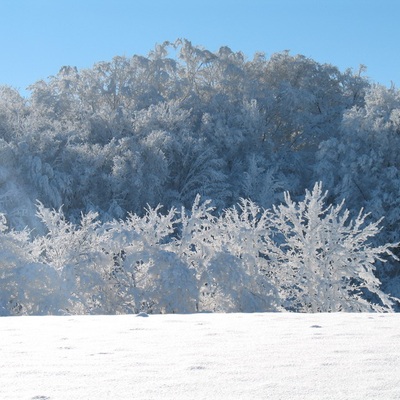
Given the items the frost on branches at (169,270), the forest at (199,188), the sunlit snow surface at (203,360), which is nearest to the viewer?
the sunlit snow surface at (203,360)

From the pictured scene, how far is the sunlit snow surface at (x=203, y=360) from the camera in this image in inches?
136

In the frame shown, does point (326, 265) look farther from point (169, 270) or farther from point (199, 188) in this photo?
point (199, 188)

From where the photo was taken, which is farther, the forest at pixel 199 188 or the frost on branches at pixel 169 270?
the forest at pixel 199 188

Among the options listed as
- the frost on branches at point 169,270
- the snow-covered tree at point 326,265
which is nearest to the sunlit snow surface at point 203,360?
the frost on branches at point 169,270

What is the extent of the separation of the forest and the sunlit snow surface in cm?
746

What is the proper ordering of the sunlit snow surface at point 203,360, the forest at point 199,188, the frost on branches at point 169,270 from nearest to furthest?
the sunlit snow surface at point 203,360 < the frost on branches at point 169,270 < the forest at point 199,188

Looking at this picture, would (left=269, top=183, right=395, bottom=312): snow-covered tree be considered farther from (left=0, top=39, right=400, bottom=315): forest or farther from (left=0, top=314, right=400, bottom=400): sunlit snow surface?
(left=0, top=314, right=400, bottom=400): sunlit snow surface

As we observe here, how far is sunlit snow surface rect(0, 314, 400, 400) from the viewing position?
3.46 m

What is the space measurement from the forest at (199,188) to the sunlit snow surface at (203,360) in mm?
7458

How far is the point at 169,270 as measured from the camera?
13773 mm

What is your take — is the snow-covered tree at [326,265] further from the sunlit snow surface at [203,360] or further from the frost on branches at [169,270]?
the sunlit snow surface at [203,360]

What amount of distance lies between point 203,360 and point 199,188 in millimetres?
25150

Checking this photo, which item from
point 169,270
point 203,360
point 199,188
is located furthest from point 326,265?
point 199,188

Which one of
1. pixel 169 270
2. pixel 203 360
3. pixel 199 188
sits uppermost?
pixel 199 188
